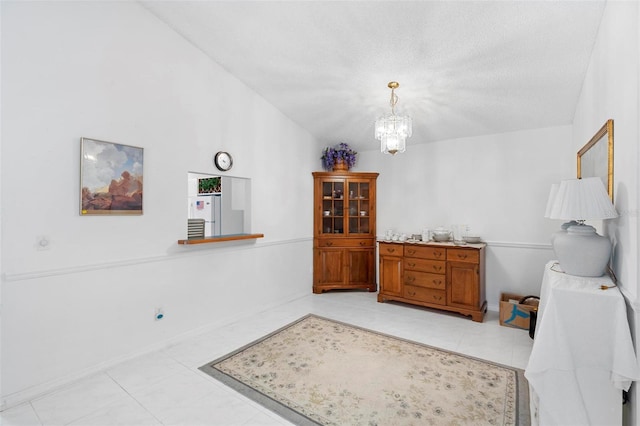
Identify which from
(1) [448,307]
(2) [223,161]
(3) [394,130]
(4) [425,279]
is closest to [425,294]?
(4) [425,279]

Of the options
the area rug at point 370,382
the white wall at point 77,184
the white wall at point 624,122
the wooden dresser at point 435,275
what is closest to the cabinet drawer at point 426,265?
the wooden dresser at point 435,275

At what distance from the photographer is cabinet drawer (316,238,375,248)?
16.3 ft

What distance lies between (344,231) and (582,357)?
3.64 metres

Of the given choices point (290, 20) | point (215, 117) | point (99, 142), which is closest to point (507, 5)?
point (290, 20)

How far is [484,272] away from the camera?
159 inches

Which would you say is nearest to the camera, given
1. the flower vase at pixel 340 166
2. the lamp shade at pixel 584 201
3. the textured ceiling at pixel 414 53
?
the lamp shade at pixel 584 201

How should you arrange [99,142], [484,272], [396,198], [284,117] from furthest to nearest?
[396,198] → [284,117] → [484,272] → [99,142]

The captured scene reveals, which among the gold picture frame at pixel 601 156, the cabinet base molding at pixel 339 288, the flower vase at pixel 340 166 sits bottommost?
the cabinet base molding at pixel 339 288

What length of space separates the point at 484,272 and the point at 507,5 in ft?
10.2

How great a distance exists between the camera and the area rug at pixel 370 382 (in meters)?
1.99

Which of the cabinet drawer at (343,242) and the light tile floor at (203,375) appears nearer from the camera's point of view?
the light tile floor at (203,375)

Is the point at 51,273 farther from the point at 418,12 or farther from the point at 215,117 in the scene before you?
the point at 418,12

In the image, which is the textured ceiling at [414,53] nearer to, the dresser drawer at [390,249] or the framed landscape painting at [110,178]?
the framed landscape painting at [110,178]

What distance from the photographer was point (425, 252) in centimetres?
402
